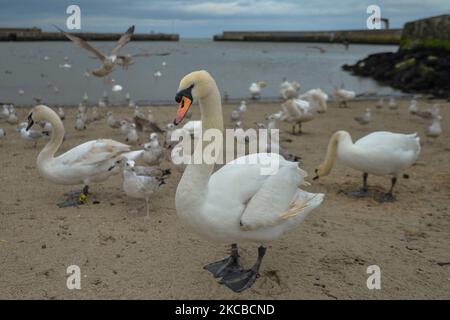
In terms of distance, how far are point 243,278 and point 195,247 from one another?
38.9 inches

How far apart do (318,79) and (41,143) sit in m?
28.9

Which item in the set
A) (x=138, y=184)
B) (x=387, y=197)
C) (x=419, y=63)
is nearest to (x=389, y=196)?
(x=387, y=197)

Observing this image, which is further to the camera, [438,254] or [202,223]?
[438,254]

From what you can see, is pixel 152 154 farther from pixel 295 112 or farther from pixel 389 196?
pixel 295 112

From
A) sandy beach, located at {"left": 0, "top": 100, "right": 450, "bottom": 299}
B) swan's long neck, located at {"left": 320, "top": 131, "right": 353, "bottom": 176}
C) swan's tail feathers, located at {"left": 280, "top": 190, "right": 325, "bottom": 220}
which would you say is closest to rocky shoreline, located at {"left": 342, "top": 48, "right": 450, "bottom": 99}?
swan's long neck, located at {"left": 320, "top": 131, "right": 353, "bottom": 176}

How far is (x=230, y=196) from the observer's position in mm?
3902

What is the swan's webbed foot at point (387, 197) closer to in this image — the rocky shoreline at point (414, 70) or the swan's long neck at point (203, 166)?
the swan's long neck at point (203, 166)

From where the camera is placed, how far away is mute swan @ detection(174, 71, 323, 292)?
148 inches

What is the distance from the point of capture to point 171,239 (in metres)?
5.39

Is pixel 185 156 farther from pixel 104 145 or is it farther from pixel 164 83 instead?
pixel 164 83

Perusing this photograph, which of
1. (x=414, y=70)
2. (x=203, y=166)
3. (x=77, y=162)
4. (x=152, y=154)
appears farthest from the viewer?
(x=414, y=70)

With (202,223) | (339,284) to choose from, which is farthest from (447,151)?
(202,223)

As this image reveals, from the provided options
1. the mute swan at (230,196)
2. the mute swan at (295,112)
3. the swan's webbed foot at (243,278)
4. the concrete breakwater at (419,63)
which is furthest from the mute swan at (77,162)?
the concrete breakwater at (419,63)

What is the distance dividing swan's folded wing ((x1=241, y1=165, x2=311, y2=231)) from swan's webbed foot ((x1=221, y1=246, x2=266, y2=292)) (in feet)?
1.82
